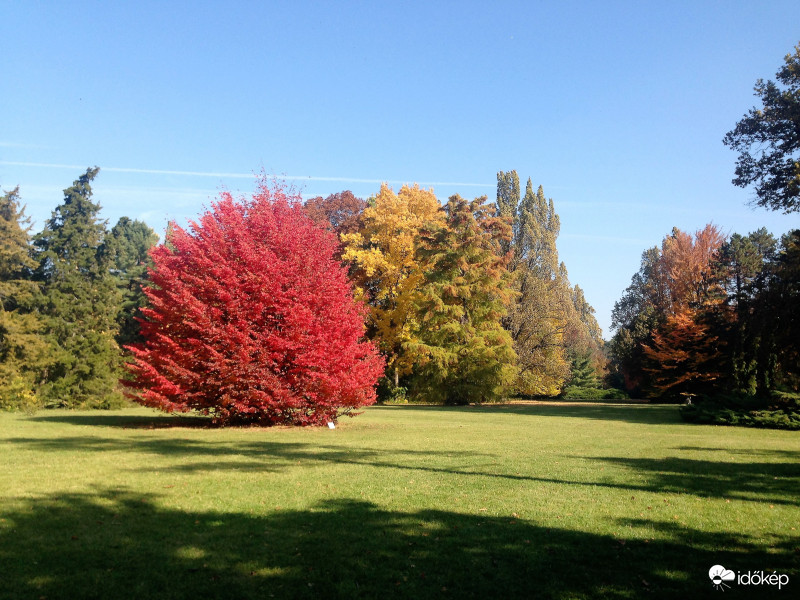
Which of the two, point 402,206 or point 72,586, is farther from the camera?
point 402,206

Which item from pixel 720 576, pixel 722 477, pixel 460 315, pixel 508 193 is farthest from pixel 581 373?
pixel 720 576

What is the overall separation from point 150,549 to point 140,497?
246 cm

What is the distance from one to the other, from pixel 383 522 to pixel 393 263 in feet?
111

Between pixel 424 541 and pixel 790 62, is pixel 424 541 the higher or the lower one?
the lower one

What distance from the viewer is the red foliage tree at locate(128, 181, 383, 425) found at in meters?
17.2

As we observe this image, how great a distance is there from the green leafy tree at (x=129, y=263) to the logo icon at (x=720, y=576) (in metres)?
27.4

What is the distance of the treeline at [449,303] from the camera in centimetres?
3769

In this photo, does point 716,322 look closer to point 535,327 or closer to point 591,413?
point 591,413

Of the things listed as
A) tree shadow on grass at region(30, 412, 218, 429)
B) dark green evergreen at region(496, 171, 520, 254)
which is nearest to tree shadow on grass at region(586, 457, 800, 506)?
tree shadow on grass at region(30, 412, 218, 429)

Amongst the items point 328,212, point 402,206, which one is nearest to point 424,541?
point 402,206

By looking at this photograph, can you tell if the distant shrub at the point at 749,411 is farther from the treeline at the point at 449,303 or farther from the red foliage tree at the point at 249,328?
the red foliage tree at the point at 249,328

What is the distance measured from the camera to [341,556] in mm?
5453

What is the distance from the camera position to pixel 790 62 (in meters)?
22.9

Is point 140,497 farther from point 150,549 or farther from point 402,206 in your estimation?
point 402,206
